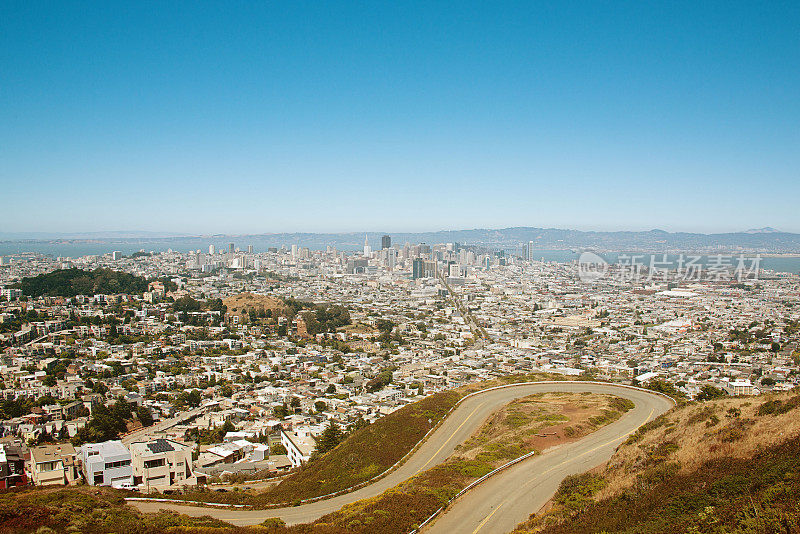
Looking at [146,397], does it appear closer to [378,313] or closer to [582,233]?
[378,313]

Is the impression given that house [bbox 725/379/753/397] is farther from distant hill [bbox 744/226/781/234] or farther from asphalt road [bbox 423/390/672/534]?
distant hill [bbox 744/226/781/234]

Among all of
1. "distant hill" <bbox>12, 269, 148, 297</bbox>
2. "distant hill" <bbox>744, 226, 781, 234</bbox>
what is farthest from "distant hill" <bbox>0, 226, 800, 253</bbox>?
"distant hill" <bbox>12, 269, 148, 297</bbox>

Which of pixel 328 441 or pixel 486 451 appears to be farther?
pixel 328 441

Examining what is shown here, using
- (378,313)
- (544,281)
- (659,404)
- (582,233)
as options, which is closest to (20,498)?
(659,404)

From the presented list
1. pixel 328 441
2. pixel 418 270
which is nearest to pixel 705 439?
pixel 328 441

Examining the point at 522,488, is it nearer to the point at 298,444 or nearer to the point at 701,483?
the point at 701,483

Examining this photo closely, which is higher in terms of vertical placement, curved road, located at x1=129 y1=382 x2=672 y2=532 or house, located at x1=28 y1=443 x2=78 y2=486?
curved road, located at x1=129 y1=382 x2=672 y2=532

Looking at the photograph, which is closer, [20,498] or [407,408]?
[20,498]
